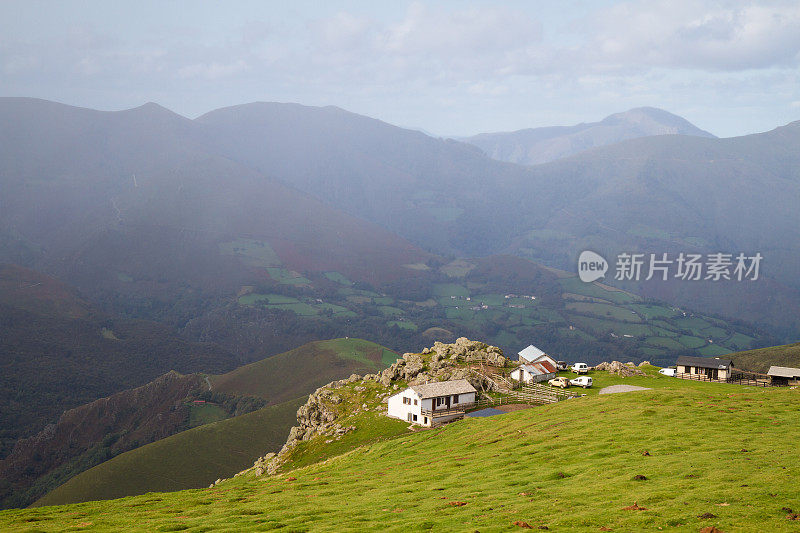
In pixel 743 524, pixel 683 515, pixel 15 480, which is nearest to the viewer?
pixel 743 524

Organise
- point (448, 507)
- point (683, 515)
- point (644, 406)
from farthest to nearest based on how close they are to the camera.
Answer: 1. point (644, 406)
2. point (448, 507)
3. point (683, 515)

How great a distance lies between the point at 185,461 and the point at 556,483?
4850 inches

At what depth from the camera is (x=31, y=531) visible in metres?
31.9

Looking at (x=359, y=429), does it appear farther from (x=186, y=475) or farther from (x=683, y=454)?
(x=186, y=475)

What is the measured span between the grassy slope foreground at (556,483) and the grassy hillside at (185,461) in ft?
297

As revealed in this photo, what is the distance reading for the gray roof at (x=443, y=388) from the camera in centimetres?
6956

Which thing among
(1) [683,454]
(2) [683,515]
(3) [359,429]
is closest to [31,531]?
(2) [683,515]

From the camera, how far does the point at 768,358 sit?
131m

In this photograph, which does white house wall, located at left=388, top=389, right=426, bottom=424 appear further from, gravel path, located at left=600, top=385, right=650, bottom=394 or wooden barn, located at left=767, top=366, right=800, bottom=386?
wooden barn, located at left=767, top=366, right=800, bottom=386

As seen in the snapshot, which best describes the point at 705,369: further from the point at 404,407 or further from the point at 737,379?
the point at 404,407

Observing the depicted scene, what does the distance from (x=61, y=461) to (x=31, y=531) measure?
7238 inches

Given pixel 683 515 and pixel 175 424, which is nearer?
pixel 683 515

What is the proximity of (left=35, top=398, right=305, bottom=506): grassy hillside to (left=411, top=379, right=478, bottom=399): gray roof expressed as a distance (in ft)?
253

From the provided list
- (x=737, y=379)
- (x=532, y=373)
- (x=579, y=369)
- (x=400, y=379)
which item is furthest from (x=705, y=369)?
(x=400, y=379)
